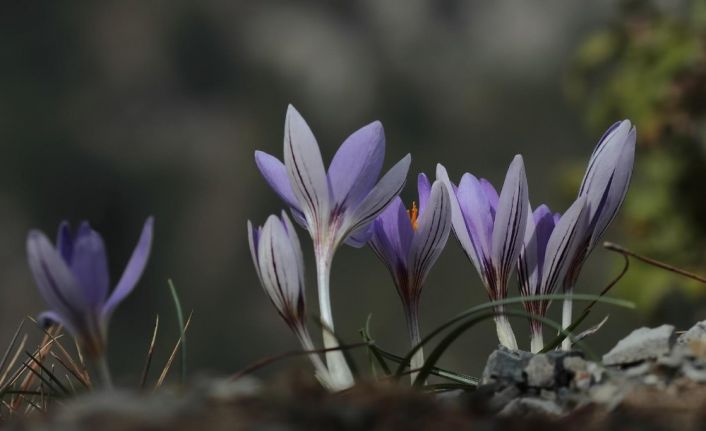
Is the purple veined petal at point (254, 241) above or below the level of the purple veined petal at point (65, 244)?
below

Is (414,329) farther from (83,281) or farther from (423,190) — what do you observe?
(83,281)

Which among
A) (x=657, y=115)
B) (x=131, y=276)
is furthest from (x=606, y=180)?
(x=657, y=115)

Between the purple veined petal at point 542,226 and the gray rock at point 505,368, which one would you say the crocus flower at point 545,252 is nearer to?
the purple veined petal at point 542,226

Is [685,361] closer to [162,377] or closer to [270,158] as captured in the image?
[270,158]

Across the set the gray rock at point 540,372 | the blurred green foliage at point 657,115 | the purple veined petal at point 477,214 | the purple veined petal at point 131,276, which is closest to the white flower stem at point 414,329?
the purple veined petal at point 477,214

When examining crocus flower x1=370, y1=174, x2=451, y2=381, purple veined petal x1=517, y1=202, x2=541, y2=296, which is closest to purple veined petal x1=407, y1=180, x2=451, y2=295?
crocus flower x1=370, y1=174, x2=451, y2=381

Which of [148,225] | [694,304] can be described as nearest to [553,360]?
[148,225]
